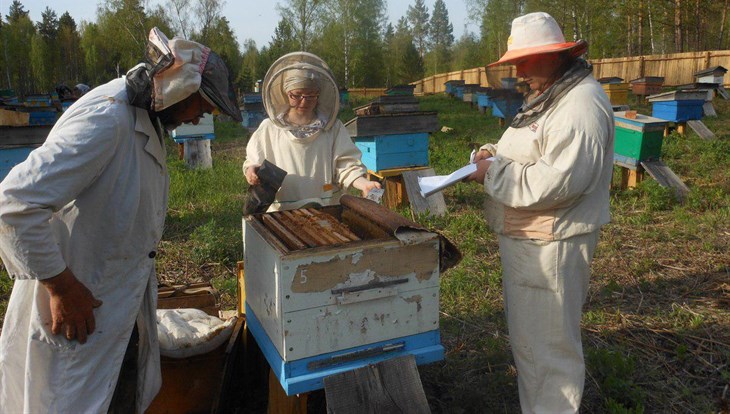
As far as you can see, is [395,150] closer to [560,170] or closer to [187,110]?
[560,170]

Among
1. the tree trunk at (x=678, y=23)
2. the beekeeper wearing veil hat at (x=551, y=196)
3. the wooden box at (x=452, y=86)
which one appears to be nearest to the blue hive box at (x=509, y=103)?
the beekeeper wearing veil hat at (x=551, y=196)

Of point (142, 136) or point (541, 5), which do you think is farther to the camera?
point (541, 5)

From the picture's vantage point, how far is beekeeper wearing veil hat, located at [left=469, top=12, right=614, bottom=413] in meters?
1.99

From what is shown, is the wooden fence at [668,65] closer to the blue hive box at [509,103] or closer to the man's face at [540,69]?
the blue hive box at [509,103]

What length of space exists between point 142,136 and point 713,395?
A: 9.61ft

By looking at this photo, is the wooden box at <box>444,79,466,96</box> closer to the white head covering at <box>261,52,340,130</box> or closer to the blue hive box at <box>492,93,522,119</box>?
the blue hive box at <box>492,93,522,119</box>

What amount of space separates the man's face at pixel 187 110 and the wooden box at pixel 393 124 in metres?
4.14

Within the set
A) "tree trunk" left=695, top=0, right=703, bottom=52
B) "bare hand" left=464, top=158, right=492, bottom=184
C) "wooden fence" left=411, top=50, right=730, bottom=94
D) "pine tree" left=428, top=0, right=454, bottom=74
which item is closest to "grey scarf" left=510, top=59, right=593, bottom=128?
"bare hand" left=464, top=158, right=492, bottom=184

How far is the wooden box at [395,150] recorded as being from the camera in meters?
6.21

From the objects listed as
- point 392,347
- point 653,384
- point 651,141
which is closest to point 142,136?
point 392,347

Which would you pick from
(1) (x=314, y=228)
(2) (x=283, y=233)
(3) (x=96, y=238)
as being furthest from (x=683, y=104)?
(3) (x=96, y=238)

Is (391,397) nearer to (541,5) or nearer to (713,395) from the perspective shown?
(713,395)

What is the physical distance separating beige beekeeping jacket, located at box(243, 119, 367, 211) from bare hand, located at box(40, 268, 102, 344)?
4.28ft

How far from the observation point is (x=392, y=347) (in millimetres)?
2080
